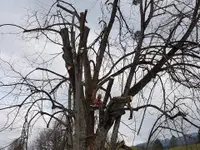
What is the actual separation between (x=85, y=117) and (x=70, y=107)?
1079mm

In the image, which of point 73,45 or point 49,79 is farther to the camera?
point 49,79

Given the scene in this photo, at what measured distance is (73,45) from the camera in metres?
8.40

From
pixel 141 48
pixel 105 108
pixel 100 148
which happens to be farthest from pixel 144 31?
pixel 100 148

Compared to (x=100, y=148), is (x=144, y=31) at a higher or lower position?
higher

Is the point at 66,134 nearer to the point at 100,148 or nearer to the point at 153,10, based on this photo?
the point at 100,148

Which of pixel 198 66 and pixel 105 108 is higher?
pixel 198 66

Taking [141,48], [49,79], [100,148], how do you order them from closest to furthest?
[100,148] < [141,48] < [49,79]

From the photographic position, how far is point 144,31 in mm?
9266

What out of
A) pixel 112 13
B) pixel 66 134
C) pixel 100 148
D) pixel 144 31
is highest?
pixel 112 13

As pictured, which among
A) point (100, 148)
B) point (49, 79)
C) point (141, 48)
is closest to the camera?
point (100, 148)

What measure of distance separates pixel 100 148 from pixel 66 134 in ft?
4.35

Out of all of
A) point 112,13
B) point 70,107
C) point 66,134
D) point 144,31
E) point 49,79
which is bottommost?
point 66,134

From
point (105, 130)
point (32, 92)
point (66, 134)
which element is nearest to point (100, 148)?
point (105, 130)

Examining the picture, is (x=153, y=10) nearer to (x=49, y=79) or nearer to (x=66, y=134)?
(x=49, y=79)
